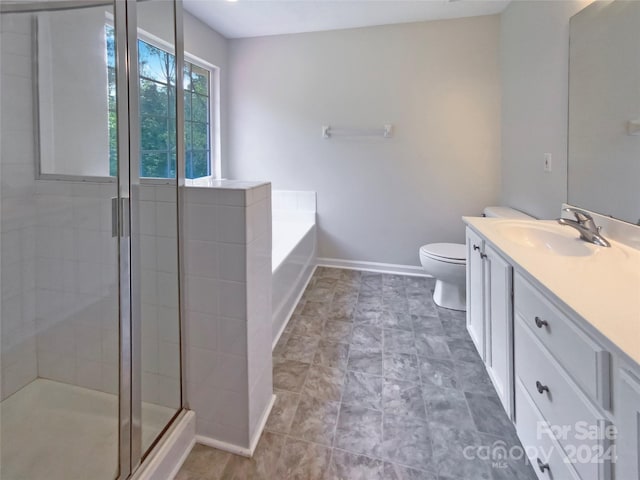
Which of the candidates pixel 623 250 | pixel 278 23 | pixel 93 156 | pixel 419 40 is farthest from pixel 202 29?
pixel 623 250

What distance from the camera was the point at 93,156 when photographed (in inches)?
57.3

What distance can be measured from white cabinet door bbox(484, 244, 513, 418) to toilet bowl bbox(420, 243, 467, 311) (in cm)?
89

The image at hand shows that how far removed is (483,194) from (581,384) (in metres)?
2.50

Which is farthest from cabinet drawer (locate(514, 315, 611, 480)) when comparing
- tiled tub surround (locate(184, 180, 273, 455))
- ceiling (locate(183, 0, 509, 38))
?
ceiling (locate(183, 0, 509, 38))

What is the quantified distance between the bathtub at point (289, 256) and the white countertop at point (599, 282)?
1.30 meters

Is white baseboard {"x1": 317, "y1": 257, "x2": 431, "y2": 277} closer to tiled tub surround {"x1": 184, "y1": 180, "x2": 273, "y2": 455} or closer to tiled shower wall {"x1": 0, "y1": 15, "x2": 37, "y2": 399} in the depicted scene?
tiled tub surround {"x1": 184, "y1": 180, "x2": 273, "y2": 455}

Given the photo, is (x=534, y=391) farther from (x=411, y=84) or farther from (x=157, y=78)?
(x=411, y=84)

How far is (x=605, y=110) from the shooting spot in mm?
1558

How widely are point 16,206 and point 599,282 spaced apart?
231cm

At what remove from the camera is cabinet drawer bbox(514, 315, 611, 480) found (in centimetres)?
75

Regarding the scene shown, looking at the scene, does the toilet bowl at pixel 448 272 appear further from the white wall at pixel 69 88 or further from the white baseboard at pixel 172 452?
the white wall at pixel 69 88

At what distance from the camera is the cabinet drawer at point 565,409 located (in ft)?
2.46

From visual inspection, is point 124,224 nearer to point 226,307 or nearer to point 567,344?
point 226,307

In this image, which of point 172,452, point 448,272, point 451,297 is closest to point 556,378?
point 172,452
